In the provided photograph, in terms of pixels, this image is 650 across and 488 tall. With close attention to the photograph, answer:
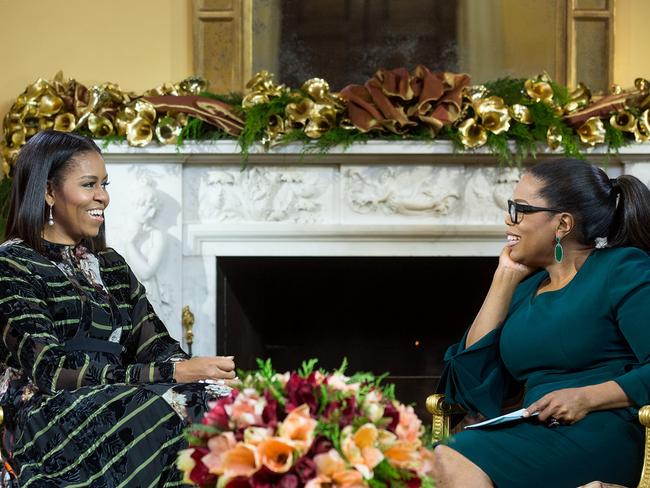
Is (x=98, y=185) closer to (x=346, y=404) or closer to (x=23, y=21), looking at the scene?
(x=346, y=404)

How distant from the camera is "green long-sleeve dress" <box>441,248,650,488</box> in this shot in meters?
2.54

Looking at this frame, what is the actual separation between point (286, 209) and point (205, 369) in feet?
5.73

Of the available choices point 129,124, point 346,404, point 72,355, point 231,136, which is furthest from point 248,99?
point 346,404

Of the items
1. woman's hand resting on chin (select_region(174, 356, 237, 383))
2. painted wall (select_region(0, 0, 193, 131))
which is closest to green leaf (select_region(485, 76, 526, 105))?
painted wall (select_region(0, 0, 193, 131))

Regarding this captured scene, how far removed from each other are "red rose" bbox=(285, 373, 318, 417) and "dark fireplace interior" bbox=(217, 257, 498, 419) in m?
3.34

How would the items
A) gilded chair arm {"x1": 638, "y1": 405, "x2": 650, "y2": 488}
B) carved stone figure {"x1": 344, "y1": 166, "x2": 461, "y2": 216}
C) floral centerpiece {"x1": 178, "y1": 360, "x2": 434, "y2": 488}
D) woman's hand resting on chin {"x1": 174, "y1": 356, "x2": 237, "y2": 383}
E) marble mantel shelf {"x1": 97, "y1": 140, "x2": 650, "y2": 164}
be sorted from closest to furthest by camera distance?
floral centerpiece {"x1": 178, "y1": 360, "x2": 434, "y2": 488} → gilded chair arm {"x1": 638, "y1": 405, "x2": 650, "y2": 488} → woman's hand resting on chin {"x1": 174, "y1": 356, "x2": 237, "y2": 383} → marble mantel shelf {"x1": 97, "y1": 140, "x2": 650, "y2": 164} → carved stone figure {"x1": 344, "y1": 166, "x2": 461, "y2": 216}

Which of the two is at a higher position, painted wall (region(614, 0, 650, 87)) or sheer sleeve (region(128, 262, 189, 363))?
painted wall (region(614, 0, 650, 87))

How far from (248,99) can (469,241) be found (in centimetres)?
114

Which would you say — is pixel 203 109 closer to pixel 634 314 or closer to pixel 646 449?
pixel 634 314

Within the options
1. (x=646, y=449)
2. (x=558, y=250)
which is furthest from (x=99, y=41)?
(x=646, y=449)

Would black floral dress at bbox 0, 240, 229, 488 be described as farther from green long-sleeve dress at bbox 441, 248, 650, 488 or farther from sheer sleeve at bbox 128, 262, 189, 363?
green long-sleeve dress at bbox 441, 248, 650, 488

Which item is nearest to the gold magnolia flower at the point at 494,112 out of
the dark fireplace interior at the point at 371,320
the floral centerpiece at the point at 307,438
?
the dark fireplace interior at the point at 371,320

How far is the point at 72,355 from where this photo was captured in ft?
9.32

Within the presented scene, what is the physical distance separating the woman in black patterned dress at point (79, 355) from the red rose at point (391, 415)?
111 cm
